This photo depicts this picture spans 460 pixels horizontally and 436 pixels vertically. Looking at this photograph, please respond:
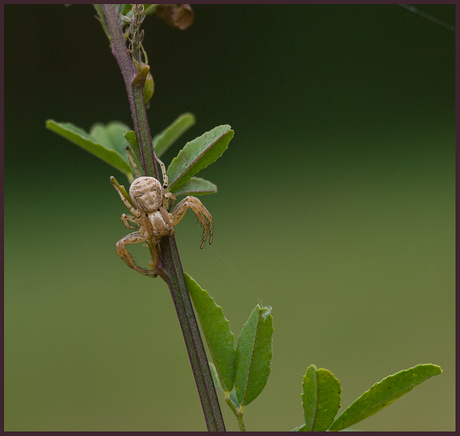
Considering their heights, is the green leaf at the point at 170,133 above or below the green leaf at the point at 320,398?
above

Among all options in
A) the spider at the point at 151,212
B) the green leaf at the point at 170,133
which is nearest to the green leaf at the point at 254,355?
the spider at the point at 151,212

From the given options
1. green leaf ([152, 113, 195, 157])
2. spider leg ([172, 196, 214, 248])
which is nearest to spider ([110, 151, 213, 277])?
spider leg ([172, 196, 214, 248])

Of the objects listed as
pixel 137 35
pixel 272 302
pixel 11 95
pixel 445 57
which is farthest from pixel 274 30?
pixel 137 35

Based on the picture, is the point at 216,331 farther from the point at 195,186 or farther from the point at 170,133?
the point at 170,133

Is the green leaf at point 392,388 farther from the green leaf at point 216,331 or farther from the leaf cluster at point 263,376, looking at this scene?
the green leaf at point 216,331

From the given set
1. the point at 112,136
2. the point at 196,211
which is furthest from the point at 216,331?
the point at 112,136

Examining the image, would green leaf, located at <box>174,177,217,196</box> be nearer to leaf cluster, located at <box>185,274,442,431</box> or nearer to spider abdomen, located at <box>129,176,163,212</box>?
spider abdomen, located at <box>129,176,163,212</box>
